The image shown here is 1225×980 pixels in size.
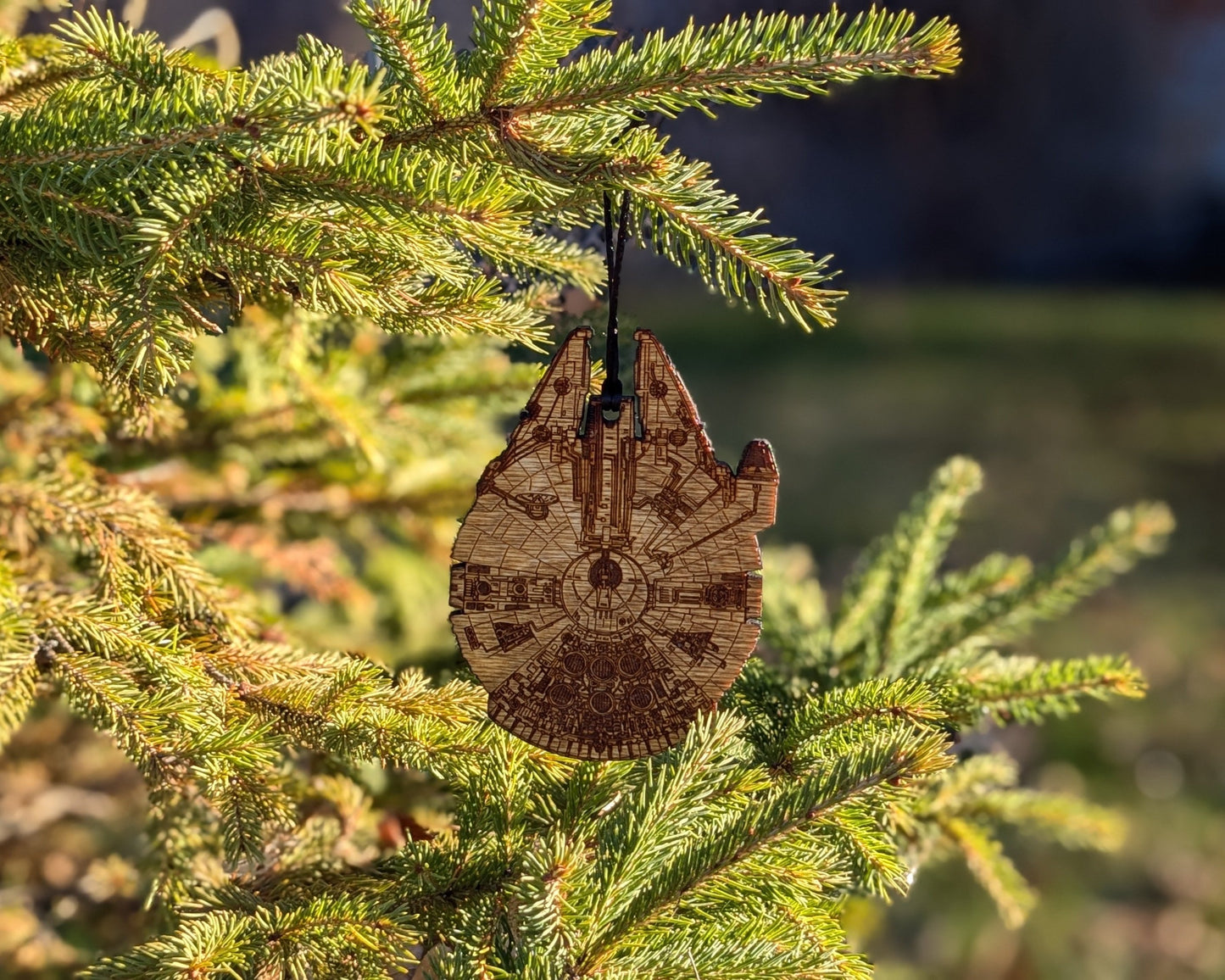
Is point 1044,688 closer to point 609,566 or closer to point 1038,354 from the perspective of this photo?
point 609,566

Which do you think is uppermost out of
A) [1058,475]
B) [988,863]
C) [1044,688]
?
[1058,475]

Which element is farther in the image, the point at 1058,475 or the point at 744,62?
the point at 1058,475

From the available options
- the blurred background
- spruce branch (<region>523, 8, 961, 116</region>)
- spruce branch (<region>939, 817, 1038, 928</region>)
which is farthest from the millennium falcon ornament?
the blurred background

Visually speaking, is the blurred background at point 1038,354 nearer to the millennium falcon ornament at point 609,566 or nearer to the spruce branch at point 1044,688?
the spruce branch at point 1044,688

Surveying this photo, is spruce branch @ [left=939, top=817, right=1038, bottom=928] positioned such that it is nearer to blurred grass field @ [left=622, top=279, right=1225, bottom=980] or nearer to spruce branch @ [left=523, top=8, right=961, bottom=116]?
spruce branch @ [left=523, top=8, right=961, bottom=116]

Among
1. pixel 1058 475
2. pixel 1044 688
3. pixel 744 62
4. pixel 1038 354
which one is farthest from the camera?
pixel 1038 354

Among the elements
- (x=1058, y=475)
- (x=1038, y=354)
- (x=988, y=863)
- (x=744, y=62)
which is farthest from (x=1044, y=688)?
(x=1038, y=354)

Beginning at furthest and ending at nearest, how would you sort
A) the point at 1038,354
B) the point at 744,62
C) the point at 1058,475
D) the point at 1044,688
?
the point at 1038,354
the point at 1058,475
the point at 1044,688
the point at 744,62

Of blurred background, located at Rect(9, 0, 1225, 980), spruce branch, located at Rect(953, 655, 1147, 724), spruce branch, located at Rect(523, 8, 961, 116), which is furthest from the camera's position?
blurred background, located at Rect(9, 0, 1225, 980)
